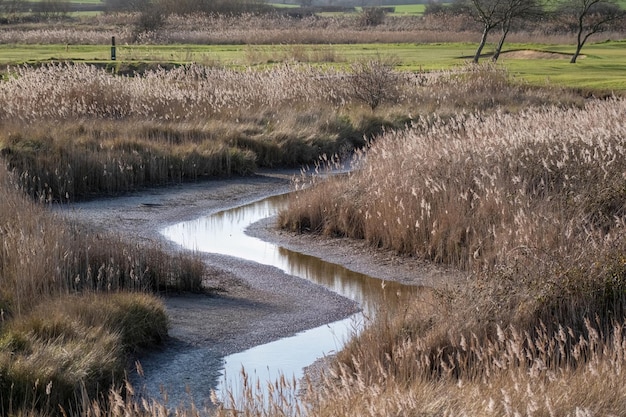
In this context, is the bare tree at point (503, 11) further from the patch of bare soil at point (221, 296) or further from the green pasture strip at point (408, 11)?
the green pasture strip at point (408, 11)

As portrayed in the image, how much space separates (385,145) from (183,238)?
4.67 metres

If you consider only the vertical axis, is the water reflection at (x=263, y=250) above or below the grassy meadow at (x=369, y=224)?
below

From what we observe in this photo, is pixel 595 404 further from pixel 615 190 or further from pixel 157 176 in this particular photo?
pixel 157 176

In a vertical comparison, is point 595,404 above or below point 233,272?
above

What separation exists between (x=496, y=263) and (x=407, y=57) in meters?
42.7

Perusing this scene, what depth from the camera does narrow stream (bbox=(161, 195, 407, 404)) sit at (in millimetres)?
9211

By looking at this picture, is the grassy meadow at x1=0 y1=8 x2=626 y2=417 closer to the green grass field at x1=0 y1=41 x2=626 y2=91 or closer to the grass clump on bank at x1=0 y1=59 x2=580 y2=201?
the grass clump on bank at x1=0 y1=59 x2=580 y2=201

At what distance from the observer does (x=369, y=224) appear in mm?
14695

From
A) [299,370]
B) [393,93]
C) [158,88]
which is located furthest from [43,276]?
[393,93]

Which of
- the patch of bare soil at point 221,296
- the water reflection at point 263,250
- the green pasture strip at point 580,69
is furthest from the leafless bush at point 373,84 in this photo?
the water reflection at point 263,250

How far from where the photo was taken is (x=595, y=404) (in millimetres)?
6258

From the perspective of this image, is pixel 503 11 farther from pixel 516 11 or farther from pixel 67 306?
pixel 67 306

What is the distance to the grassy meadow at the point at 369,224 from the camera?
23.1ft

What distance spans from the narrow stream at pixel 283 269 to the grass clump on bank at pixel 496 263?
0.88 meters
